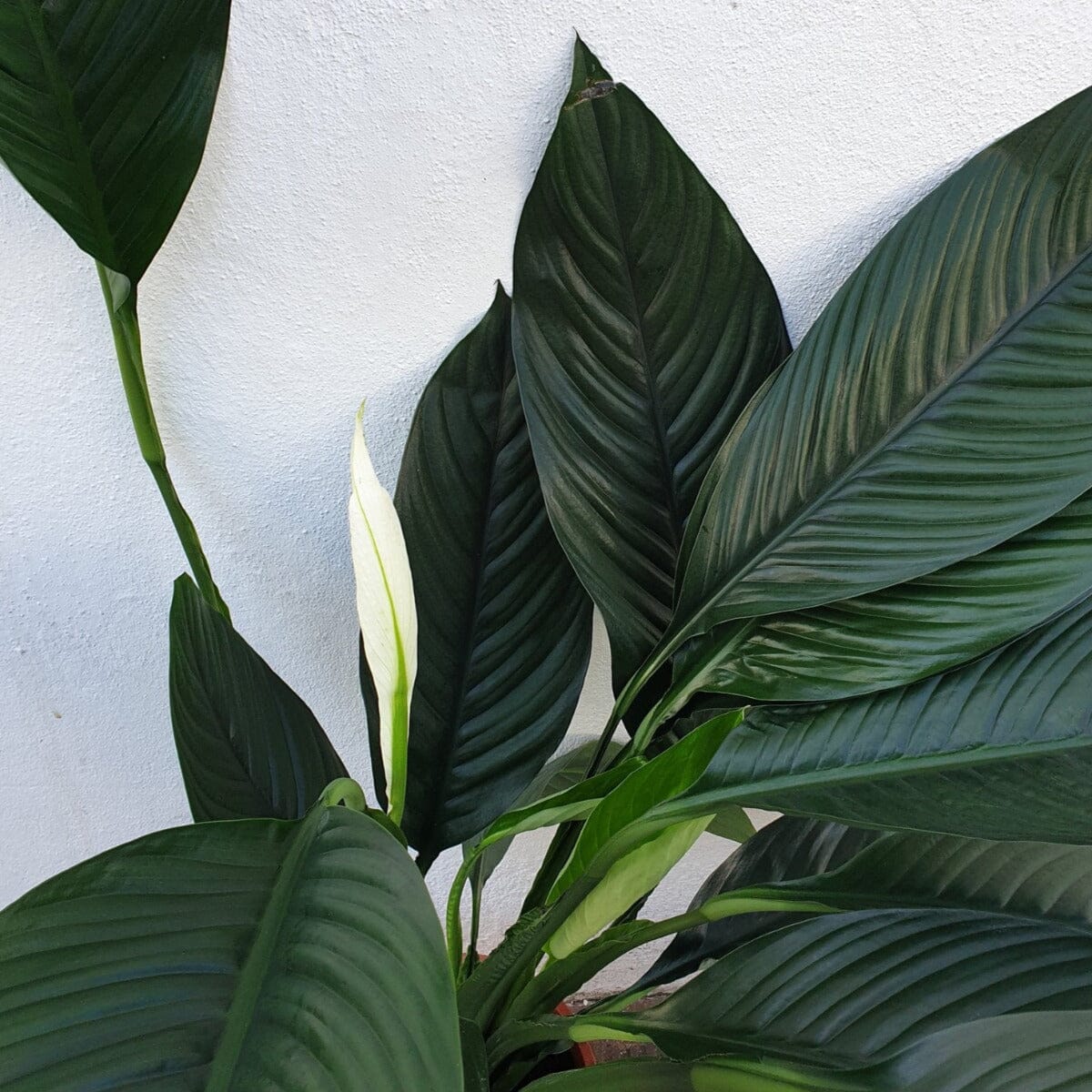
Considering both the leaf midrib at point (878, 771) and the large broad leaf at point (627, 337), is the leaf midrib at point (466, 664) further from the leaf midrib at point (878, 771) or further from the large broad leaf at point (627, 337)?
the leaf midrib at point (878, 771)

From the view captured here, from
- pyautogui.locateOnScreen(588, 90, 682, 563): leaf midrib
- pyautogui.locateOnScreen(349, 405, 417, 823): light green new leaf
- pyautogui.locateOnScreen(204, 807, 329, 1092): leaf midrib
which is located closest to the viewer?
pyautogui.locateOnScreen(204, 807, 329, 1092): leaf midrib

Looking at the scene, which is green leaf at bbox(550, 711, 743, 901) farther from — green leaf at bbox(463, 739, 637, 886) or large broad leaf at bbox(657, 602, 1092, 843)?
green leaf at bbox(463, 739, 637, 886)

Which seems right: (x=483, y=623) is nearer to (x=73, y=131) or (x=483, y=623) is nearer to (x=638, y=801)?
(x=638, y=801)

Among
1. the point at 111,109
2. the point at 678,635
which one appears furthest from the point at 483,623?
the point at 111,109

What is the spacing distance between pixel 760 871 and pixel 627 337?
38 centimetres

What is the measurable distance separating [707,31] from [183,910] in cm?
50

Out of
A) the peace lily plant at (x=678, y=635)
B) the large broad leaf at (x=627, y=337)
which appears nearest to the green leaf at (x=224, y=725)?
the peace lily plant at (x=678, y=635)

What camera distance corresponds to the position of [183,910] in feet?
0.97

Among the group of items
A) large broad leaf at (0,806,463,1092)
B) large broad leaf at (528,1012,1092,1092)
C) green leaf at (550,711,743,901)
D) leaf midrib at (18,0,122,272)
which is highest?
leaf midrib at (18,0,122,272)

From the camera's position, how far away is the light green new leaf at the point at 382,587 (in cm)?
38

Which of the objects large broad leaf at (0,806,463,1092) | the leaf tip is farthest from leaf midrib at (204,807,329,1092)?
the leaf tip

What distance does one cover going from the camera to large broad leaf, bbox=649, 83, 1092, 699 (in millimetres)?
428

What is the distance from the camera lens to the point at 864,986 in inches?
16.8

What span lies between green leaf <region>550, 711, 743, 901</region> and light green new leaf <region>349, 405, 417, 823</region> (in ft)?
0.36
